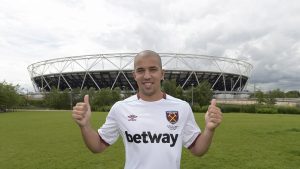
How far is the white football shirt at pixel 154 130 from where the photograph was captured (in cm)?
305

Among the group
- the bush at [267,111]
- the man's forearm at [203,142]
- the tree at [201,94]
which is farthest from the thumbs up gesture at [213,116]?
the tree at [201,94]

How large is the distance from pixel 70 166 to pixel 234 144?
6.83m

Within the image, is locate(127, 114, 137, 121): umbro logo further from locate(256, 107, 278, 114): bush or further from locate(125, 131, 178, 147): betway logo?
locate(256, 107, 278, 114): bush

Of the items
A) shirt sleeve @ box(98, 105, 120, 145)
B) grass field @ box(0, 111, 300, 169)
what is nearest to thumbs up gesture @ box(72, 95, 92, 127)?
shirt sleeve @ box(98, 105, 120, 145)

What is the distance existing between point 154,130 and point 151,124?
6cm

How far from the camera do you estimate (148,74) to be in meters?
3.19

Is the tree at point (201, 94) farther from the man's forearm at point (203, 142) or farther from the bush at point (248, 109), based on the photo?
the man's forearm at point (203, 142)

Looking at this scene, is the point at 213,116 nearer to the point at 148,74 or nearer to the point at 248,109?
the point at 148,74

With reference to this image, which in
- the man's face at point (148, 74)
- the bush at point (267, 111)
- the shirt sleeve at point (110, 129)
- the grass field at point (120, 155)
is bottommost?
the grass field at point (120, 155)

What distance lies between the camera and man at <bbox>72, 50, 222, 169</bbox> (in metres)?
3.06

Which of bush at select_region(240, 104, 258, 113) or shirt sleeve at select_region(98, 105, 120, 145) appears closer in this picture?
shirt sleeve at select_region(98, 105, 120, 145)

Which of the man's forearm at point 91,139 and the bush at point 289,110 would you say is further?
the bush at point 289,110

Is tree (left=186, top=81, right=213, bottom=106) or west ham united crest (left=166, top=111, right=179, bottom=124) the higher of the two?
tree (left=186, top=81, right=213, bottom=106)

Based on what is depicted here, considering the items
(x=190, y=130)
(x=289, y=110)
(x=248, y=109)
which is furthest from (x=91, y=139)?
(x=248, y=109)
